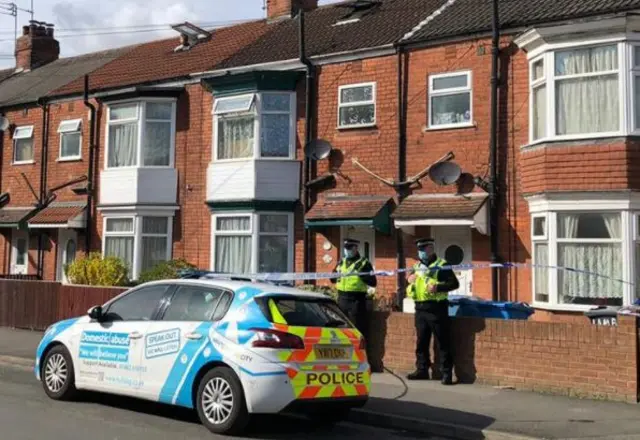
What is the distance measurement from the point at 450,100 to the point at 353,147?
235 cm

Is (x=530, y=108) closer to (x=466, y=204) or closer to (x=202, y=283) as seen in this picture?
(x=466, y=204)

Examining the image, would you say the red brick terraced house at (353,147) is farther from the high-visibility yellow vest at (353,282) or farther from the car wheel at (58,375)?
the car wheel at (58,375)

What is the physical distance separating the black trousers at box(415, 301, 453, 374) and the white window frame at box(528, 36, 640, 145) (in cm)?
456

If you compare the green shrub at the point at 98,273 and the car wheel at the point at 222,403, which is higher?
the green shrub at the point at 98,273

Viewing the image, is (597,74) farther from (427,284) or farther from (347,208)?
(347,208)

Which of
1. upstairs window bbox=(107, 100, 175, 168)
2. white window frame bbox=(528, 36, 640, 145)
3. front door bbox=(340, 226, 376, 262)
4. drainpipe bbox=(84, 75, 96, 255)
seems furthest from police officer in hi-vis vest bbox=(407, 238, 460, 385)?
drainpipe bbox=(84, 75, 96, 255)

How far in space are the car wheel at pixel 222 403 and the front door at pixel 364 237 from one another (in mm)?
8785

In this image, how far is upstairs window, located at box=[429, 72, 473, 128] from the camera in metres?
14.9

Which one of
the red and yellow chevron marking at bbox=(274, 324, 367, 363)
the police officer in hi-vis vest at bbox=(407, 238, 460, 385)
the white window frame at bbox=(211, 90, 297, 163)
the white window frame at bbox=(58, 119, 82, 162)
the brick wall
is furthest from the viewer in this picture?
the white window frame at bbox=(58, 119, 82, 162)

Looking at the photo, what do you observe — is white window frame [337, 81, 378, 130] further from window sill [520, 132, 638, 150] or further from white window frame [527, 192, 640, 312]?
white window frame [527, 192, 640, 312]

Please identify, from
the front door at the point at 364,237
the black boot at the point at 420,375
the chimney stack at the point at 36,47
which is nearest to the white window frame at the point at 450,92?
the front door at the point at 364,237

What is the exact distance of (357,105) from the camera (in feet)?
54.0

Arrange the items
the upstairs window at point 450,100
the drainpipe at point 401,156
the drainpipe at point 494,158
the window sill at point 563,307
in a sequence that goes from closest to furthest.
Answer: the window sill at point 563,307 → the drainpipe at point 494,158 → the upstairs window at point 450,100 → the drainpipe at point 401,156

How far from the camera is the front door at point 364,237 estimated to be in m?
16.0
